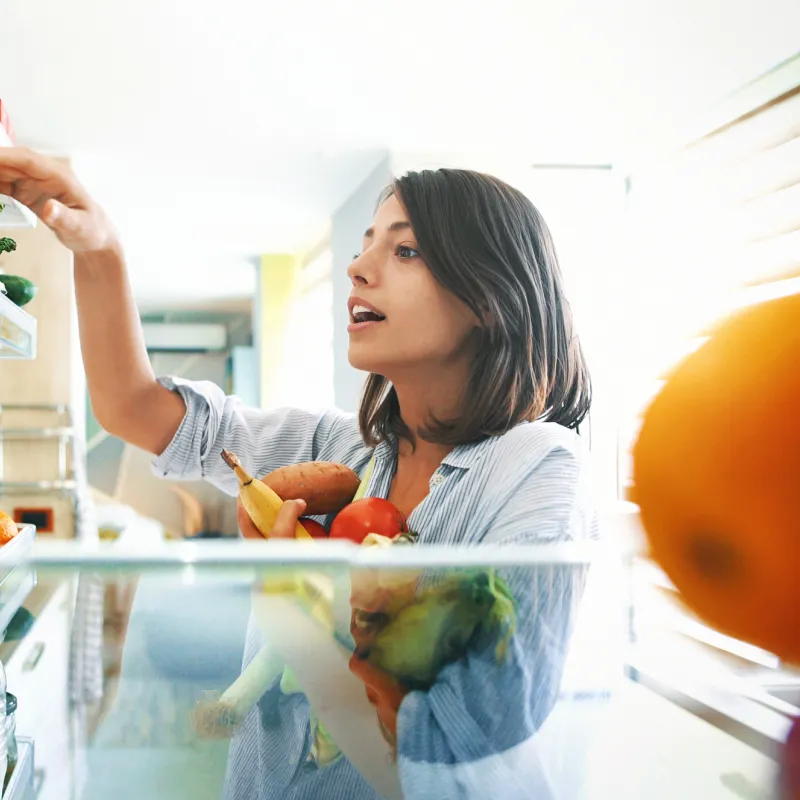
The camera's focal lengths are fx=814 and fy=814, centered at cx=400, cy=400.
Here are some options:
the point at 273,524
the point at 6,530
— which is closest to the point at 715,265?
the point at 273,524

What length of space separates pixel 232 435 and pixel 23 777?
35 centimetres

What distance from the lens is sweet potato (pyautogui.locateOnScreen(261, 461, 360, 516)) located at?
298mm

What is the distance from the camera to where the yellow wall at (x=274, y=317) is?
385cm

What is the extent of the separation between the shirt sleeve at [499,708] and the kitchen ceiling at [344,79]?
154 centimetres

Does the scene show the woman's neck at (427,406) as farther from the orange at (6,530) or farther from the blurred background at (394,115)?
the blurred background at (394,115)

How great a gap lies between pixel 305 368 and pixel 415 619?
398 cm

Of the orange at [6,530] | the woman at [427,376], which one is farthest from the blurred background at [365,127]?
the orange at [6,530]

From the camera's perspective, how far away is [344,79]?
1.80 meters

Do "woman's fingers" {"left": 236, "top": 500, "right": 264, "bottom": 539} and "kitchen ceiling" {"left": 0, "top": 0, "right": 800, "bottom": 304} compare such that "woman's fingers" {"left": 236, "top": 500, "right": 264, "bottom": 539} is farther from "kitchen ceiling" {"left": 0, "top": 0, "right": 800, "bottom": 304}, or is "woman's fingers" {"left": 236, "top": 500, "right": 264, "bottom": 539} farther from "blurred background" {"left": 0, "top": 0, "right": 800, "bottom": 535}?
"kitchen ceiling" {"left": 0, "top": 0, "right": 800, "bottom": 304}

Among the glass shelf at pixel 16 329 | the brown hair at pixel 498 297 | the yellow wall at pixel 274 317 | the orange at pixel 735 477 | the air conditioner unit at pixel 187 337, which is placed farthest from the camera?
the air conditioner unit at pixel 187 337

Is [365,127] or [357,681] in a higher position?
[365,127]

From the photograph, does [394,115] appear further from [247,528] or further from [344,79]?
[247,528]

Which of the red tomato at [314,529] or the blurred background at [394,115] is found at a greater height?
the blurred background at [394,115]

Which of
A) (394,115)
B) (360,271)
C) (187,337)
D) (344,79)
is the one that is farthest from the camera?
(187,337)
